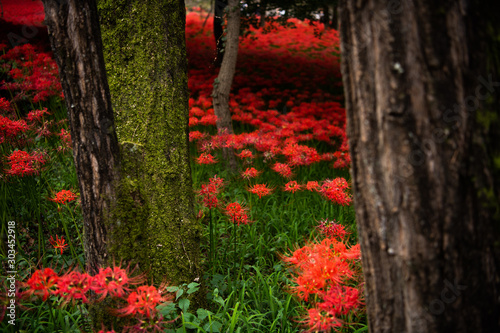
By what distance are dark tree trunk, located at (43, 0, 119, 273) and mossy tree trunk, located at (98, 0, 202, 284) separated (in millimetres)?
250

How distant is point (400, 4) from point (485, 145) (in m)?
0.48

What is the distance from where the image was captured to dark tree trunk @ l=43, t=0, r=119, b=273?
149 centimetres

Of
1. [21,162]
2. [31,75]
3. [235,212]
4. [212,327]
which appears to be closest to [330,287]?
[212,327]

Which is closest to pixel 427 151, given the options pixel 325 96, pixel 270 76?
pixel 325 96

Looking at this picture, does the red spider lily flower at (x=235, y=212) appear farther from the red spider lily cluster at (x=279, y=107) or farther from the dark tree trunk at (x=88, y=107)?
the dark tree trunk at (x=88, y=107)

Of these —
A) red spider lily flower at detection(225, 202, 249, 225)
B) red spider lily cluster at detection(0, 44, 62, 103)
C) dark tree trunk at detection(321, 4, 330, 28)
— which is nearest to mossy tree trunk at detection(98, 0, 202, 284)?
red spider lily flower at detection(225, 202, 249, 225)

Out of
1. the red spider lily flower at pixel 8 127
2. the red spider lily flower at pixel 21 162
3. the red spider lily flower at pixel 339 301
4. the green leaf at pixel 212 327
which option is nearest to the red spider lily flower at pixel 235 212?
the green leaf at pixel 212 327

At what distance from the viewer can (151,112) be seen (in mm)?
2006

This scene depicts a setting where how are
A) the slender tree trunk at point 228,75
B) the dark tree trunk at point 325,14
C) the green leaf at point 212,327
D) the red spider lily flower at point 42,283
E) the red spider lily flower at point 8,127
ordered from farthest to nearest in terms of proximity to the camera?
the dark tree trunk at point 325,14 < the slender tree trunk at point 228,75 < the red spider lily flower at point 8,127 < the green leaf at point 212,327 < the red spider lily flower at point 42,283

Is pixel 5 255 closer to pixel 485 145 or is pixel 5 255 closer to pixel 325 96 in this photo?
pixel 485 145

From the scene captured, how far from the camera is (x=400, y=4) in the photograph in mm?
852

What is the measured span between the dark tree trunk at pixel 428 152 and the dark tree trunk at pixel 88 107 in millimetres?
1222

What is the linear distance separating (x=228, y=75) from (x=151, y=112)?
8.40 feet

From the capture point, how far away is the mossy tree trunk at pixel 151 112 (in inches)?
77.7
